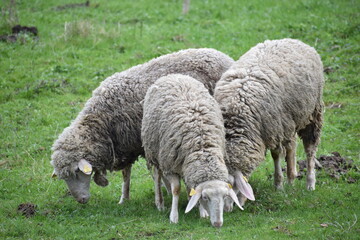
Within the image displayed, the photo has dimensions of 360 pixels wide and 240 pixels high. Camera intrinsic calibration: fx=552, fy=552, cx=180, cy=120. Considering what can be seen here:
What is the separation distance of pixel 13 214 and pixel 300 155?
16.6ft

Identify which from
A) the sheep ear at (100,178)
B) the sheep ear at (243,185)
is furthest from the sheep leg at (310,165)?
the sheep ear at (100,178)

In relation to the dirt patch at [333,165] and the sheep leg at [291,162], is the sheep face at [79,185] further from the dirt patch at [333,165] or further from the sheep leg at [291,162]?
the dirt patch at [333,165]

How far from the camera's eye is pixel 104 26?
16.2 m

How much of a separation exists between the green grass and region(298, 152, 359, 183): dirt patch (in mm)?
169

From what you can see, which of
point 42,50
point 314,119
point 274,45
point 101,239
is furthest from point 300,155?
point 42,50

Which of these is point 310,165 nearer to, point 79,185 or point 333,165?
point 333,165

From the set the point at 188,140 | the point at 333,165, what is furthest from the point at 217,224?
the point at 333,165

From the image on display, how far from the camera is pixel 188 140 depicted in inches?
268

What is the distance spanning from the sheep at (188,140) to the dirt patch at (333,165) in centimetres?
256

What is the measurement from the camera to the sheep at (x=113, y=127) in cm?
783

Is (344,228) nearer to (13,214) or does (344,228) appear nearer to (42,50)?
(13,214)

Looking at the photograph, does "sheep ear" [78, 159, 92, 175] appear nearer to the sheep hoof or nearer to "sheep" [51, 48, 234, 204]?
"sheep" [51, 48, 234, 204]

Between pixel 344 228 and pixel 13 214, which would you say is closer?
pixel 344 228

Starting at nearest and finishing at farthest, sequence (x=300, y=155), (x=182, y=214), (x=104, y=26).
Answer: (x=182, y=214) → (x=300, y=155) → (x=104, y=26)
